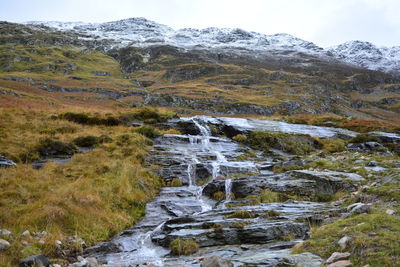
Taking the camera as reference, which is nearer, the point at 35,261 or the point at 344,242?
the point at 344,242

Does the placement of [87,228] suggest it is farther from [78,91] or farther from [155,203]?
[78,91]

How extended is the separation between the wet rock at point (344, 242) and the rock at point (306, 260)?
70 cm

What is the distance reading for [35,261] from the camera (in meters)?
7.73

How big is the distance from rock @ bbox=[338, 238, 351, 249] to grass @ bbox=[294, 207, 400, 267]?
3.5 inches

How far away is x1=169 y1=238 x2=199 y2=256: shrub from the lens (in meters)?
9.55

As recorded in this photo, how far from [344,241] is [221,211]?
619 cm

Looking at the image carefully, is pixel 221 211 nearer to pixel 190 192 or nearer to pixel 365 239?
pixel 190 192

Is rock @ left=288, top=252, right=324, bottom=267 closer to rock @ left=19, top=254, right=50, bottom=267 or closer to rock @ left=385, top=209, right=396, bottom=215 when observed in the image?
rock @ left=385, top=209, right=396, bottom=215

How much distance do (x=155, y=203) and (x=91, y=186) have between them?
3329 millimetres

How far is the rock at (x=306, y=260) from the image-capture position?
6902mm

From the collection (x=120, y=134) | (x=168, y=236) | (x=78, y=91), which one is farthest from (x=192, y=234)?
(x=78, y=91)

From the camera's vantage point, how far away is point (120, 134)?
2541 centimetres

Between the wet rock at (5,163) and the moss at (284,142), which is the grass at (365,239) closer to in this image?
the wet rock at (5,163)

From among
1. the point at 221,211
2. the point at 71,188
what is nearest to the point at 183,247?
the point at 221,211
